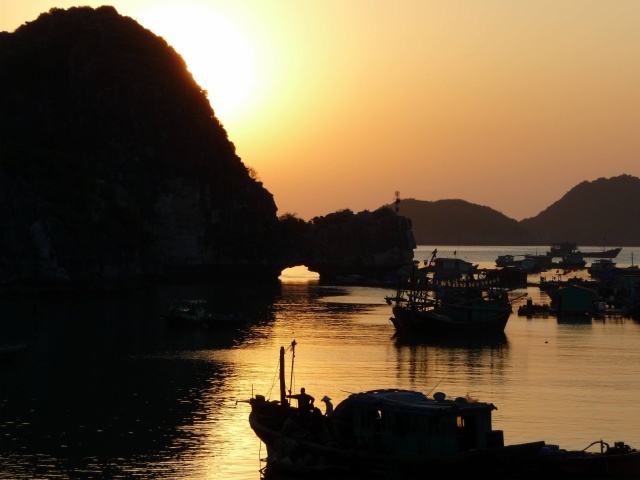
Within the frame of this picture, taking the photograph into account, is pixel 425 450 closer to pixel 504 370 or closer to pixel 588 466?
pixel 588 466

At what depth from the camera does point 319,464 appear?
41969 mm

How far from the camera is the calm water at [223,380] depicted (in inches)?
1842

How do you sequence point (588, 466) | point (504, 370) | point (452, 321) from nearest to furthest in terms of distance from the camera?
point (588, 466)
point (504, 370)
point (452, 321)

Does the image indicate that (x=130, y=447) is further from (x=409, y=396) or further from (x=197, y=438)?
(x=409, y=396)

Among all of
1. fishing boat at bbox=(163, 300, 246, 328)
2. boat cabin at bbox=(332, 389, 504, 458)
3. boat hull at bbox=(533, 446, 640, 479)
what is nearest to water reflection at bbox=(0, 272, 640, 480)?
fishing boat at bbox=(163, 300, 246, 328)

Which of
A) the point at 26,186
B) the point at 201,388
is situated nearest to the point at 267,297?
the point at 26,186

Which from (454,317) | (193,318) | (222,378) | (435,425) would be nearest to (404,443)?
(435,425)

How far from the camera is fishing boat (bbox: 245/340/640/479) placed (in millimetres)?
40688

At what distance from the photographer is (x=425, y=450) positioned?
135 ft

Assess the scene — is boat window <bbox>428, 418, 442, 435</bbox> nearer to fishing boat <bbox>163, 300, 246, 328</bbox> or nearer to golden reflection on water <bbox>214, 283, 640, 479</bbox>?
golden reflection on water <bbox>214, 283, 640, 479</bbox>

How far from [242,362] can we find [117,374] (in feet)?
37.8

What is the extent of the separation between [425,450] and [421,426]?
929 millimetres

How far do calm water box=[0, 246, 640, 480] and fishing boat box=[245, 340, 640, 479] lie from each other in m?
3.12

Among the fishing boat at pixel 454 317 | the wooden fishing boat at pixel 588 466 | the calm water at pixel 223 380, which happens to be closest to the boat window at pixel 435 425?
the wooden fishing boat at pixel 588 466
